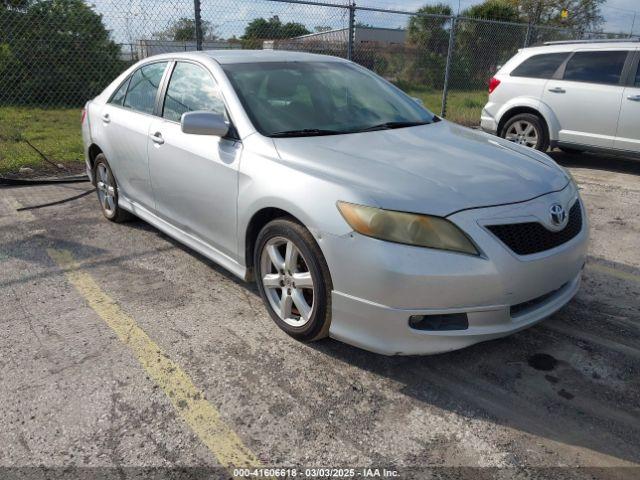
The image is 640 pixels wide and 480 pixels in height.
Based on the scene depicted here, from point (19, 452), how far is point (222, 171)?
5.95 ft

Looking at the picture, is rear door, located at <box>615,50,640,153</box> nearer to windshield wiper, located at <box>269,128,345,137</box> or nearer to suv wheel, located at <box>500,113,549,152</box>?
suv wheel, located at <box>500,113,549,152</box>

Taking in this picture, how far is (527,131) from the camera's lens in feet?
26.3

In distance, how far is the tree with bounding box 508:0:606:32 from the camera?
98.3 feet

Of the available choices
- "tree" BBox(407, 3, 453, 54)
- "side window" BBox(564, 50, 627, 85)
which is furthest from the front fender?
"tree" BBox(407, 3, 453, 54)

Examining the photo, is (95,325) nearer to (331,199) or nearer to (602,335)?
(331,199)

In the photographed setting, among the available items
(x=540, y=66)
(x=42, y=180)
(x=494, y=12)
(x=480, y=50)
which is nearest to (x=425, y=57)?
(x=480, y=50)

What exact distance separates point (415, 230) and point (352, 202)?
0.33 metres

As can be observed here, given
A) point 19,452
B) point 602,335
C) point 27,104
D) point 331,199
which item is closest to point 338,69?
point 331,199

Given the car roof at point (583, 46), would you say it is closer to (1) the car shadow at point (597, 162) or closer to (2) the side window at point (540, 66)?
(2) the side window at point (540, 66)

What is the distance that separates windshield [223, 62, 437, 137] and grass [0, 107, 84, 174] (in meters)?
4.79

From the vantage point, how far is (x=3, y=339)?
10.3 ft

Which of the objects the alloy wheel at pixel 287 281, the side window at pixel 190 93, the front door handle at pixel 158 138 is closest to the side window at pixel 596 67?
the side window at pixel 190 93

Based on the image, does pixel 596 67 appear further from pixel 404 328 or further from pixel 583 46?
pixel 404 328

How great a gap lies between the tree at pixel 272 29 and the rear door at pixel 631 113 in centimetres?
494
